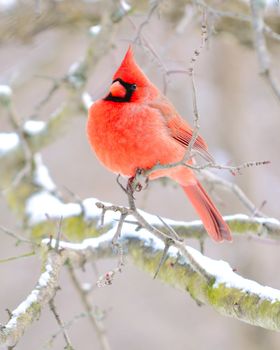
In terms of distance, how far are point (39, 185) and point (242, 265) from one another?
200 centimetres

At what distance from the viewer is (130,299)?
626 centimetres

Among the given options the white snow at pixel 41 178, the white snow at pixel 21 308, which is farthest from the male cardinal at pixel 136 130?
the white snow at pixel 41 178

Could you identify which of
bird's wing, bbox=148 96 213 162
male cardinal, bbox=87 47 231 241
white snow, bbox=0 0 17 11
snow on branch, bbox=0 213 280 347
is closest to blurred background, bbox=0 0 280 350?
white snow, bbox=0 0 17 11

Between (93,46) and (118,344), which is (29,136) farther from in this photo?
(118,344)

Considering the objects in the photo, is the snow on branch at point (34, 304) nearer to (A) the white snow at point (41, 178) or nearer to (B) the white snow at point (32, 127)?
(A) the white snow at point (41, 178)

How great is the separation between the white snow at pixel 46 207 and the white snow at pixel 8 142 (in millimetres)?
283

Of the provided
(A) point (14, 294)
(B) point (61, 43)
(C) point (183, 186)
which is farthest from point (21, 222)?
(A) point (14, 294)

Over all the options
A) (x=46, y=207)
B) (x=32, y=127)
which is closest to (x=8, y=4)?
(x=32, y=127)

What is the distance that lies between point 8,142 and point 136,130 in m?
1.17

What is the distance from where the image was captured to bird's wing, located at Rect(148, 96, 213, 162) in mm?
2912

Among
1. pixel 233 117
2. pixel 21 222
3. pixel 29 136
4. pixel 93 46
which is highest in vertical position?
pixel 233 117

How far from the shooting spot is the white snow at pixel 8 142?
3613mm

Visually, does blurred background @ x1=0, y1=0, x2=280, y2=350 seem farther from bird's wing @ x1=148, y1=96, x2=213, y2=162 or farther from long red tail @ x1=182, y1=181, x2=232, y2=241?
bird's wing @ x1=148, y1=96, x2=213, y2=162

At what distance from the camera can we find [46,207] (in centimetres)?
338
